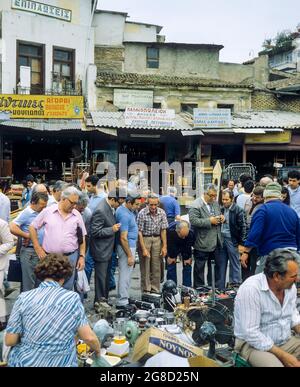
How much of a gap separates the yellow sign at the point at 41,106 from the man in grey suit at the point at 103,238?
11.5 m

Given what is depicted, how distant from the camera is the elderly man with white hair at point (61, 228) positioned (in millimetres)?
6234

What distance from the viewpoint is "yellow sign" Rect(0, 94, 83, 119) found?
1786cm

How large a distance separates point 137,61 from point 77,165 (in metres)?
9.20

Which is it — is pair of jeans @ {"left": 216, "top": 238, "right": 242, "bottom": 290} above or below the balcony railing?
below

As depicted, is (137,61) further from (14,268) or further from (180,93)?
(14,268)

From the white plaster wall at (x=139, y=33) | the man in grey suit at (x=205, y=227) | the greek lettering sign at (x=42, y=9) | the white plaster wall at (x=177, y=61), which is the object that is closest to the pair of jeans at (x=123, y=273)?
the man in grey suit at (x=205, y=227)

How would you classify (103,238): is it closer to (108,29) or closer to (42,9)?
(42,9)

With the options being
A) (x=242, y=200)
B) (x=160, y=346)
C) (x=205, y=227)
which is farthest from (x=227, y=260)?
(x=160, y=346)

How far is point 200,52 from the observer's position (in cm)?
2659

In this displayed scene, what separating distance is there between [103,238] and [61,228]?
116 cm

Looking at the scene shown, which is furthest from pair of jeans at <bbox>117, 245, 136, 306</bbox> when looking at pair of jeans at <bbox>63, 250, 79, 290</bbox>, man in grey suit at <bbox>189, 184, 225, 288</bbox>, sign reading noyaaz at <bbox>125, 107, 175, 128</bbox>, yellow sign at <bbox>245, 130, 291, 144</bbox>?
yellow sign at <bbox>245, 130, 291, 144</bbox>

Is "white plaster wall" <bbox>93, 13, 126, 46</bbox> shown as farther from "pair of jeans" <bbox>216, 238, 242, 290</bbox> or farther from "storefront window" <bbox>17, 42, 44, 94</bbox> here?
"pair of jeans" <bbox>216, 238, 242, 290</bbox>

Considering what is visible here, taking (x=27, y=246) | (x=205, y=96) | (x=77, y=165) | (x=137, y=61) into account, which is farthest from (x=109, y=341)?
(x=137, y=61)

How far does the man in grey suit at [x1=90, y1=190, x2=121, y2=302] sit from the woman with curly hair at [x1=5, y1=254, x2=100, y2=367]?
347cm
